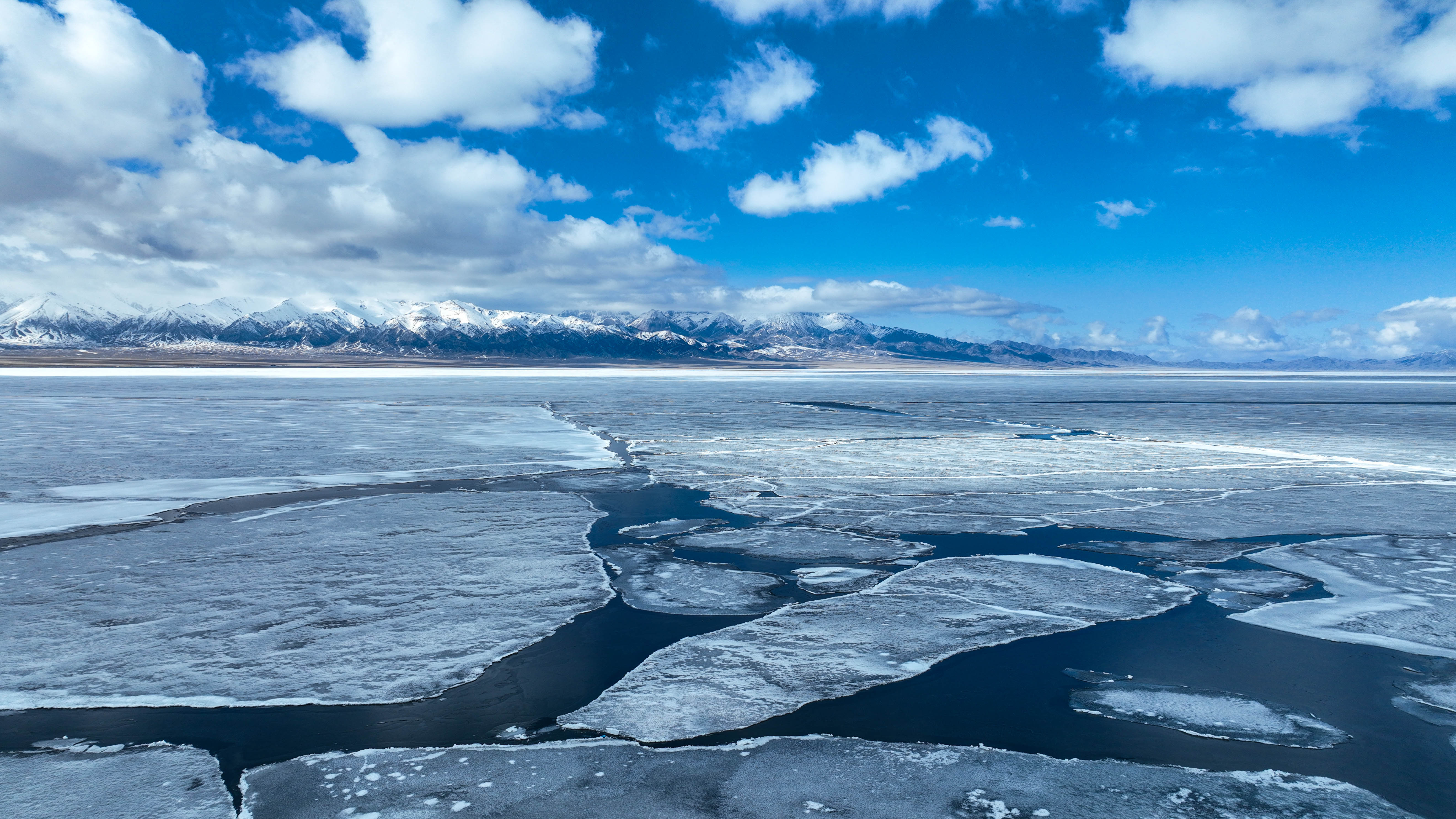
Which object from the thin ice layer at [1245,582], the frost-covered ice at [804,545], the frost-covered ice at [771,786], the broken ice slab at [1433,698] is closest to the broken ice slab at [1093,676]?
the frost-covered ice at [771,786]

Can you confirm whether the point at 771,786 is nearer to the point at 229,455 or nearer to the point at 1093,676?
the point at 1093,676

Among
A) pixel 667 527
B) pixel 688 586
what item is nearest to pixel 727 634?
pixel 688 586

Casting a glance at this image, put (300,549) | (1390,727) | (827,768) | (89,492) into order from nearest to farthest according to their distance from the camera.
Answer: (827,768)
(1390,727)
(300,549)
(89,492)

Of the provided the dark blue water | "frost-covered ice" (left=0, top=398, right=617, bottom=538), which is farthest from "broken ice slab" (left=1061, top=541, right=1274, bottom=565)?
"frost-covered ice" (left=0, top=398, right=617, bottom=538)

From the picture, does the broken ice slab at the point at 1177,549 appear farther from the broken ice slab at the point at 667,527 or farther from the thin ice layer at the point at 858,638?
the broken ice slab at the point at 667,527

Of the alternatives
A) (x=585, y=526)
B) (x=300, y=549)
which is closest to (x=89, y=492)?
(x=300, y=549)

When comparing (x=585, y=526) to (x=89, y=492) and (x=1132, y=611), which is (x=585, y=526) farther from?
(x=89, y=492)
